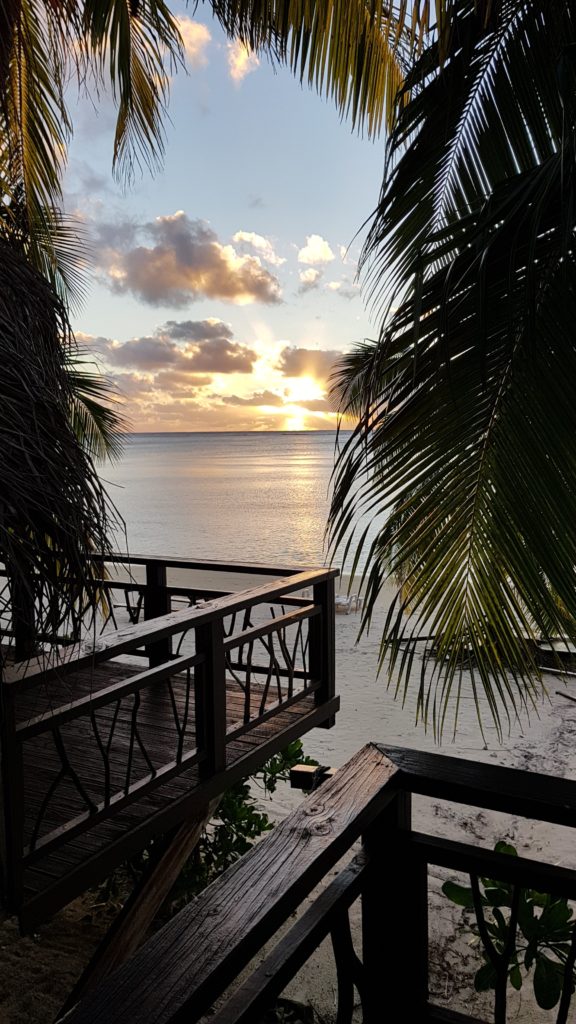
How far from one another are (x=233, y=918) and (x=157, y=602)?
3891 mm

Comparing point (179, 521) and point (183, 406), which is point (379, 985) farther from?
point (183, 406)

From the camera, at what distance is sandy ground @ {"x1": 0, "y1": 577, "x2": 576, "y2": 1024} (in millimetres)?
3969

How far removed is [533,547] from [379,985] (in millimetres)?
1074

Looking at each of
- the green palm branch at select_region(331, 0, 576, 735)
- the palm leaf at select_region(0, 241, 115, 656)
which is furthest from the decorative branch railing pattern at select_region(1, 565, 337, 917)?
the green palm branch at select_region(331, 0, 576, 735)

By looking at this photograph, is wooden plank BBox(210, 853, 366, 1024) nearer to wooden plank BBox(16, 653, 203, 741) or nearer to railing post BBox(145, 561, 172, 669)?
wooden plank BBox(16, 653, 203, 741)

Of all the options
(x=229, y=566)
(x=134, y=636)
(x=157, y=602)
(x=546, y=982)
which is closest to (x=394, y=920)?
(x=546, y=982)

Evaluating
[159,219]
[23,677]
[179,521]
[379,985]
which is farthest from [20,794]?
[179,521]

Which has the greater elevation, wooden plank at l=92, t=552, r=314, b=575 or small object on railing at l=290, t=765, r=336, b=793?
wooden plank at l=92, t=552, r=314, b=575

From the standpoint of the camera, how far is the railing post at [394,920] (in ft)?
4.28

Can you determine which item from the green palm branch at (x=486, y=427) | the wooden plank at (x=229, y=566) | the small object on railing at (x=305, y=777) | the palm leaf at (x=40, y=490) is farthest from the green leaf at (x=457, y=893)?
the wooden plank at (x=229, y=566)

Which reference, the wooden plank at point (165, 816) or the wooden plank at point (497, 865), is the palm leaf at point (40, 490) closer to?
the wooden plank at point (165, 816)

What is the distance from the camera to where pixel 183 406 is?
2569 inches

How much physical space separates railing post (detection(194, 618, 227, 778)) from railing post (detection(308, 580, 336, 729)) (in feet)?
3.55

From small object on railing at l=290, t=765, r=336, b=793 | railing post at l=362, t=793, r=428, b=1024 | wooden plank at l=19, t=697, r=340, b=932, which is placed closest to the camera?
railing post at l=362, t=793, r=428, b=1024
